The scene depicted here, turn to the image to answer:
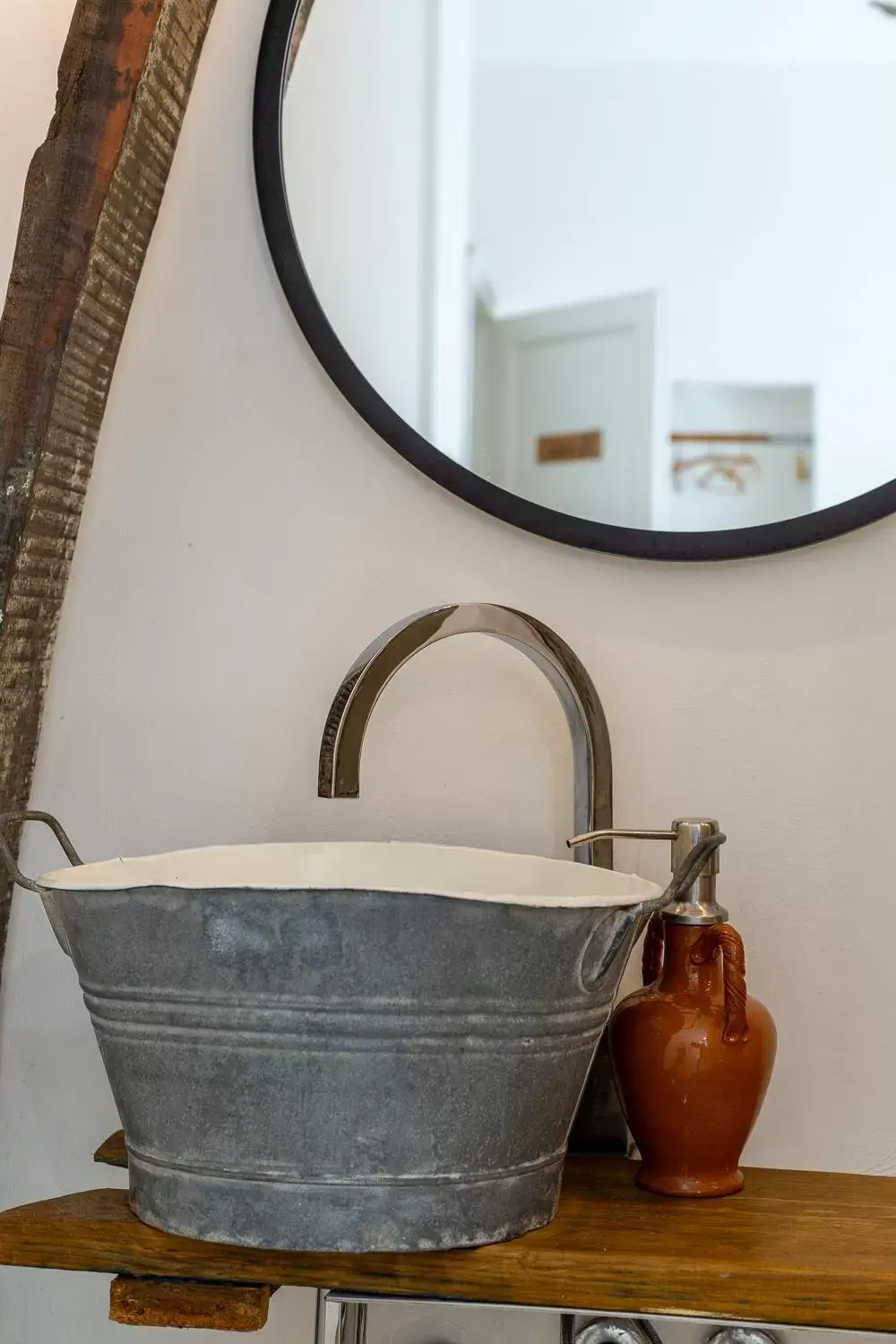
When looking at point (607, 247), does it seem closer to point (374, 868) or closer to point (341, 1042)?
point (374, 868)

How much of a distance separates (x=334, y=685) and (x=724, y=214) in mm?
478

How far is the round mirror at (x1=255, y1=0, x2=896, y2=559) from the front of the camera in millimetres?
919

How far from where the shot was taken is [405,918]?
2.06 feet

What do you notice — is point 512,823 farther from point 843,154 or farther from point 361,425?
point 843,154

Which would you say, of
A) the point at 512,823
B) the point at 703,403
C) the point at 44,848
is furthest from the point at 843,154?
the point at 44,848

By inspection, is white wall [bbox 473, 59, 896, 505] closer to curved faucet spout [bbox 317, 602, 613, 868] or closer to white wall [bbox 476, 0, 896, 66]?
white wall [bbox 476, 0, 896, 66]

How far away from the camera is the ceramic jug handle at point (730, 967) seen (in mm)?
742

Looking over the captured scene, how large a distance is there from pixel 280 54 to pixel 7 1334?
107cm

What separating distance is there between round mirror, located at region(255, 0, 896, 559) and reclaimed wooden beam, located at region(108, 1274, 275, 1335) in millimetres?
560

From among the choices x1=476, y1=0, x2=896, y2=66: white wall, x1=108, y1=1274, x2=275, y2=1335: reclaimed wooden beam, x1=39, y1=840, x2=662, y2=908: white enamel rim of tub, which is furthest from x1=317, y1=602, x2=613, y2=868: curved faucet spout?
x1=476, y1=0, x2=896, y2=66: white wall

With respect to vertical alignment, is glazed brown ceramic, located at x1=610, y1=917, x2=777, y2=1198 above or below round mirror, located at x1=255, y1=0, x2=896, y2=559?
below

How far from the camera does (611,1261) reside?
2.16ft

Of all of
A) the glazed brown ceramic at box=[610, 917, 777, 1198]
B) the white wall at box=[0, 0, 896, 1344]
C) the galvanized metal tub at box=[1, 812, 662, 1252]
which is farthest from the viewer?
the white wall at box=[0, 0, 896, 1344]

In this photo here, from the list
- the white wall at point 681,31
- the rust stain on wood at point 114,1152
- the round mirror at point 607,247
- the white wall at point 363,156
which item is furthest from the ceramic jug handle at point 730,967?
the white wall at point 681,31
